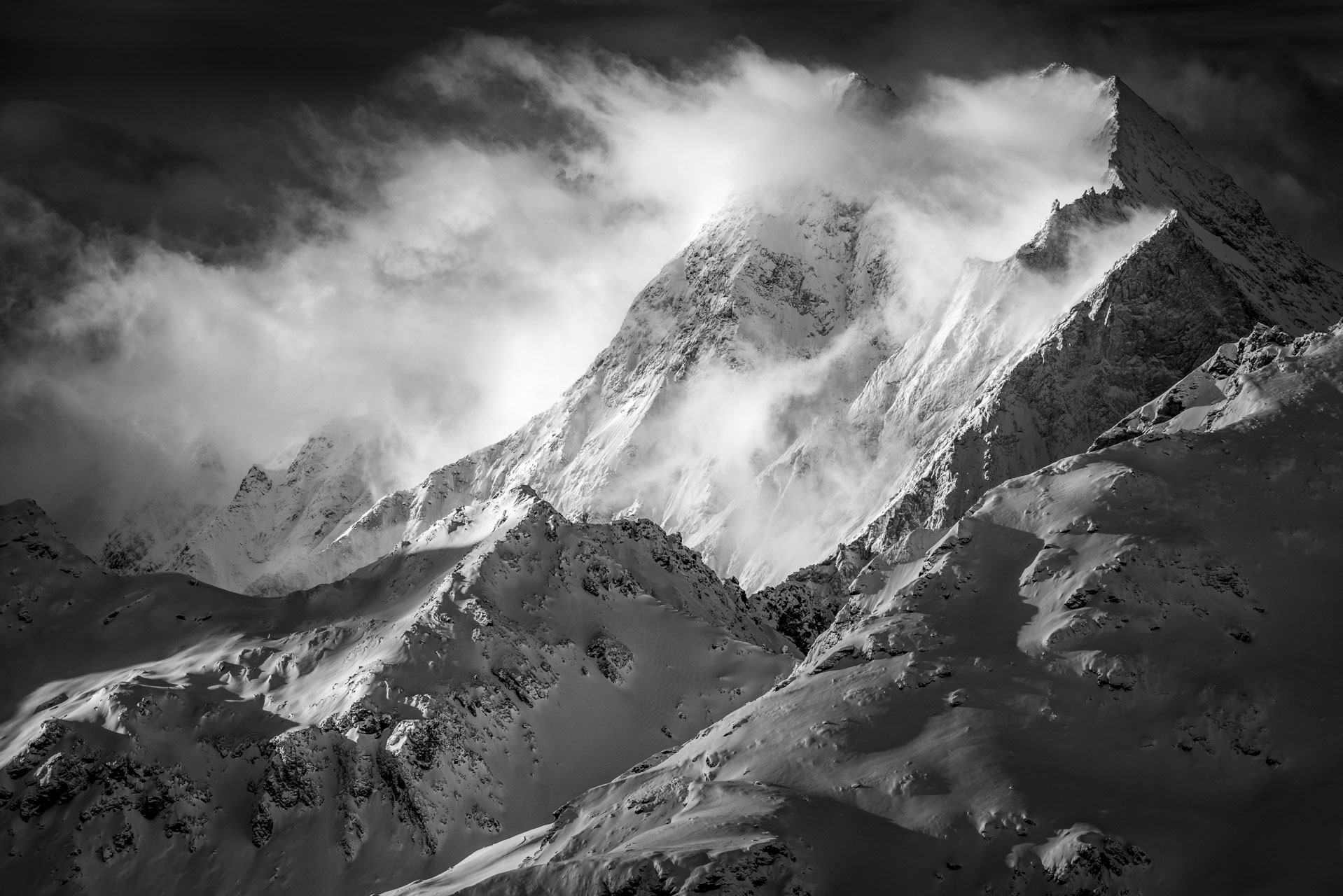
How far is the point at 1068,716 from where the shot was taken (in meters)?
89.9

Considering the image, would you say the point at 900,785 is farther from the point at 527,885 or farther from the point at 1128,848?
the point at 527,885

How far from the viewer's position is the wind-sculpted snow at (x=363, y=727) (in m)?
155

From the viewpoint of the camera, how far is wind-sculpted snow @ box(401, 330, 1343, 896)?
8006 centimetres

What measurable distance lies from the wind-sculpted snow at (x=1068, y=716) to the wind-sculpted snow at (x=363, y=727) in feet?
155

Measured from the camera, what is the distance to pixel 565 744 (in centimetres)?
17025

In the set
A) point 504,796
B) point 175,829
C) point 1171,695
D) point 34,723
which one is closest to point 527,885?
point 1171,695

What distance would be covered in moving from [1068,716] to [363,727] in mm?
103108

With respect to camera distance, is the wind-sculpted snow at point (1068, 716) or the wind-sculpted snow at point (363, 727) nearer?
the wind-sculpted snow at point (1068, 716)

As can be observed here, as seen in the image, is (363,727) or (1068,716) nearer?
(1068,716)

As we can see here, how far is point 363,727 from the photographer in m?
167

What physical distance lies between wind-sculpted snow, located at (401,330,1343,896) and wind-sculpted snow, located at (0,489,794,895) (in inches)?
1860

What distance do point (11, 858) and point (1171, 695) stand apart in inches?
5236

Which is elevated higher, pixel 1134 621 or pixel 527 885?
pixel 1134 621

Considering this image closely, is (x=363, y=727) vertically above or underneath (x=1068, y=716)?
above
